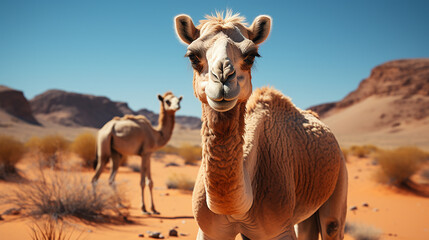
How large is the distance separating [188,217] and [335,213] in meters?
5.38

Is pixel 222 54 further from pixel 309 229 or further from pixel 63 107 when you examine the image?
pixel 63 107

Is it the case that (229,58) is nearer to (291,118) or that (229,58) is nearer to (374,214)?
(291,118)

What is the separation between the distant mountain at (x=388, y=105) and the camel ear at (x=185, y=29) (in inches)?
2760

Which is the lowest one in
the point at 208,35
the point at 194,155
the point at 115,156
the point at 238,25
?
the point at 194,155

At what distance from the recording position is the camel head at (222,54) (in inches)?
70.0

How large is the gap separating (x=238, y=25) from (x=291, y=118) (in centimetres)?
169

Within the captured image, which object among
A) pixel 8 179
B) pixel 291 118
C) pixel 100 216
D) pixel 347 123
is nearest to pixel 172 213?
pixel 100 216

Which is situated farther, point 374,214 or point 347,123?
point 347,123

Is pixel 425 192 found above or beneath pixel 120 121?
beneath

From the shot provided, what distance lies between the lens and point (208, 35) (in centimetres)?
215

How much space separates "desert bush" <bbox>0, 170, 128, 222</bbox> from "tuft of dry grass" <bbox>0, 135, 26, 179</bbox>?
20.5 feet

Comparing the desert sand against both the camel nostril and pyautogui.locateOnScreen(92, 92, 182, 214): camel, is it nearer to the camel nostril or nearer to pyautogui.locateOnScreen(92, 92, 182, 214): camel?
pyautogui.locateOnScreen(92, 92, 182, 214): camel

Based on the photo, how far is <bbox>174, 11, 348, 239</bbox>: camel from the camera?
198 cm

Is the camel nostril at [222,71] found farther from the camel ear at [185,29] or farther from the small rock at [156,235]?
the small rock at [156,235]
